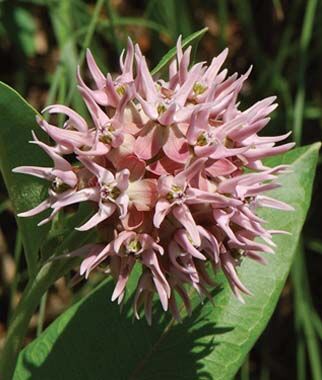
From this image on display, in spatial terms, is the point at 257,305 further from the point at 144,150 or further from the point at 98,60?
the point at 98,60

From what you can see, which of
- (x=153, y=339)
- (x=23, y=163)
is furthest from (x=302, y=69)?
(x=23, y=163)

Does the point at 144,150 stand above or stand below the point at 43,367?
above

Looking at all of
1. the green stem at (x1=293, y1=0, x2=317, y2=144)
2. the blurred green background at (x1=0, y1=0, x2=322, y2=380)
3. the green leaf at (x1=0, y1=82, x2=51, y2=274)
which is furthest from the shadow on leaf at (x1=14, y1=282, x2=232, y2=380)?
the green stem at (x1=293, y1=0, x2=317, y2=144)

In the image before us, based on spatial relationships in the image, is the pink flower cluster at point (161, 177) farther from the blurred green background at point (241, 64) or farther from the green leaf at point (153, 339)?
the blurred green background at point (241, 64)

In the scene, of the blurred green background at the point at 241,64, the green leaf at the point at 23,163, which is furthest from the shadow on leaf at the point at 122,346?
the blurred green background at the point at 241,64

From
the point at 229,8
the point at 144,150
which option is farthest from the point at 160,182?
the point at 229,8

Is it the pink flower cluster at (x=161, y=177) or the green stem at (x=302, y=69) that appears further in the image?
the green stem at (x=302, y=69)

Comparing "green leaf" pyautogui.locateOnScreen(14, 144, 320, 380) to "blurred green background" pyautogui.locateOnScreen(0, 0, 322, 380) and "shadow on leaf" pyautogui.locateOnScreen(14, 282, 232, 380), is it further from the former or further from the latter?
"blurred green background" pyautogui.locateOnScreen(0, 0, 322, 380)
